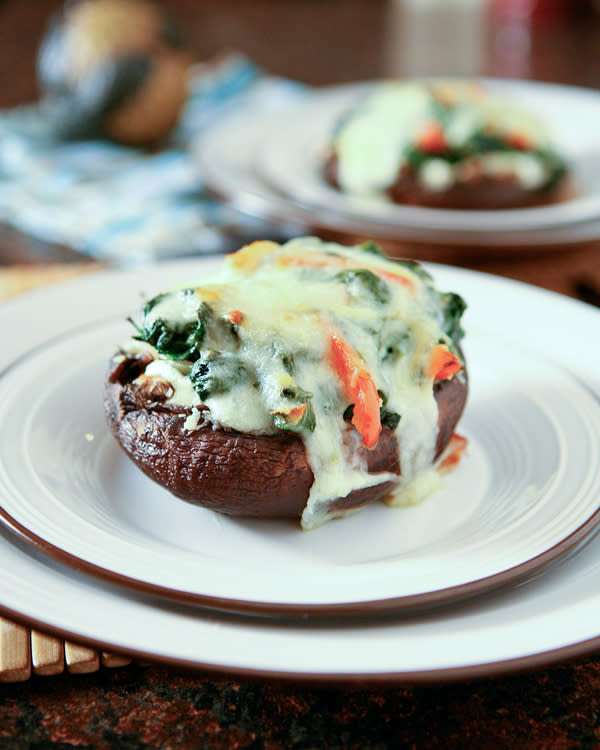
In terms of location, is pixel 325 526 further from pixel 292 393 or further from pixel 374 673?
pixel 374 673

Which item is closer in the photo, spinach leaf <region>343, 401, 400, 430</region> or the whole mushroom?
spinach leaf <region>343, 401, 400, 430</region>

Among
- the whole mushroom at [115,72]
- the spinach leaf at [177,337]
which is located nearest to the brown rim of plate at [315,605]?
the spinach leaf at [177,337]

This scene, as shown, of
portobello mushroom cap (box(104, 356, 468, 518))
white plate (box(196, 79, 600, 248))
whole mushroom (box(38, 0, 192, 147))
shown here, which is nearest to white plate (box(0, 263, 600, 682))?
portobello mushroom cap (box(104, 356, 468, 518))

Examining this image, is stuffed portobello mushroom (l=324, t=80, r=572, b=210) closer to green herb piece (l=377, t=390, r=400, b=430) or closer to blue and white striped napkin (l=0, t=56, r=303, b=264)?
blue and white striped napkin (l=0, t=56, r=303, b=264)

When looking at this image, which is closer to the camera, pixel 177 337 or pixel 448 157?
pixel 177 337

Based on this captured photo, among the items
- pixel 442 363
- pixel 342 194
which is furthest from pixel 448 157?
pixel 442 363

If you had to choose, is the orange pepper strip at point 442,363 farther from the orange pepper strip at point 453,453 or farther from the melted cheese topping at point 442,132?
the melted cheese topping at point 442,132

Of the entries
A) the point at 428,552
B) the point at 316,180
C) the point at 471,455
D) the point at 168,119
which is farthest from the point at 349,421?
the point at 168,119
